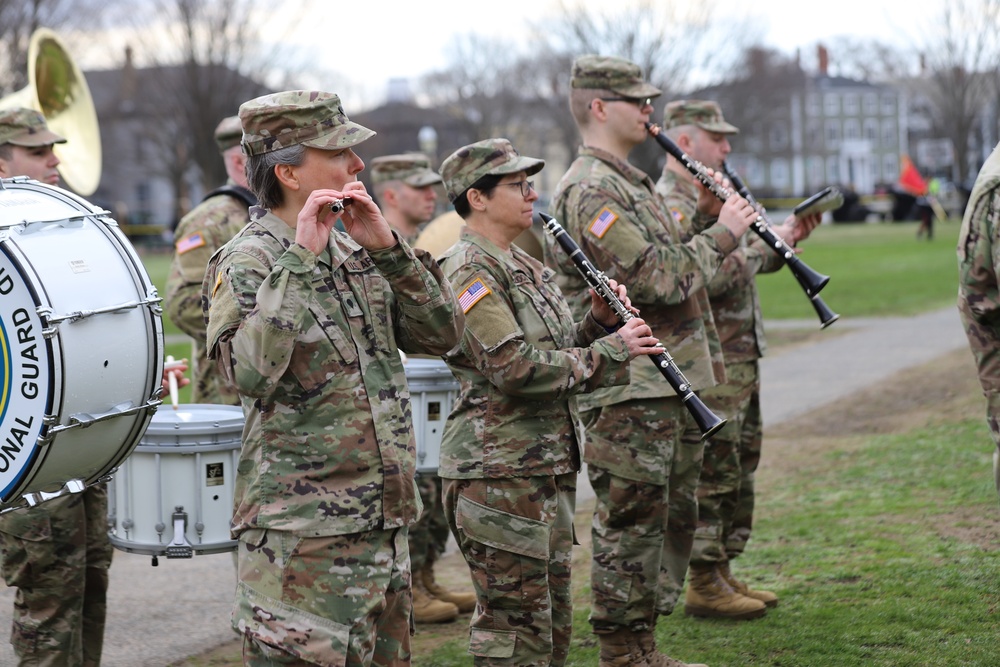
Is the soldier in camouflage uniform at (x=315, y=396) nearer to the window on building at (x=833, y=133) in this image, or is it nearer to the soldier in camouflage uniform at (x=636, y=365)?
the soldier in camouflage uniform at (x=636, y=365)

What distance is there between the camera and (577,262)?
4.48 metres

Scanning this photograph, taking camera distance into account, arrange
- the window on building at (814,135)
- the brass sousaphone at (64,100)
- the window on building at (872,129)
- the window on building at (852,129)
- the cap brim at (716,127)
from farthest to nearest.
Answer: the window on building at (872,129) → the window on building at (852,129) → the window on building at (814,135) → the brass sousaphone at (64,100) → the cap brim at (716,127)

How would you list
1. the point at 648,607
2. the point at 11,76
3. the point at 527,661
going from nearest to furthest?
the point at 527,661
the point at 648,607
the point at 11,76

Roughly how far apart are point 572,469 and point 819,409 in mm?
7261

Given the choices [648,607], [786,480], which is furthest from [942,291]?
[648,607]

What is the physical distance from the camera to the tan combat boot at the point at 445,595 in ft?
20.4

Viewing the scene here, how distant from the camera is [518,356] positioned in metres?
4.16

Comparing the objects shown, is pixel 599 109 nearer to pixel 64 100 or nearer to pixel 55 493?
pixel 55 493

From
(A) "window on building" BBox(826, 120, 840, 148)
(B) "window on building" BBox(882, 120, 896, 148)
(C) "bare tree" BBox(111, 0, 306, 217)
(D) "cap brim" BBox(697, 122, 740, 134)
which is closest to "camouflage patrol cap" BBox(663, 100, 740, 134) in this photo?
(D) "cap brim" BBox(697, 122, 740, 134)

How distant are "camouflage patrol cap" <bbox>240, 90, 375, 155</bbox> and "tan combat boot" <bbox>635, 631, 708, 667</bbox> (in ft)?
8.64

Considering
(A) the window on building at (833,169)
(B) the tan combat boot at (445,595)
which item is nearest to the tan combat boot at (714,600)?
(B) the tan combat boot at (445,595)

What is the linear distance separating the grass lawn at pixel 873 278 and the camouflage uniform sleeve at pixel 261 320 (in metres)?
9.21

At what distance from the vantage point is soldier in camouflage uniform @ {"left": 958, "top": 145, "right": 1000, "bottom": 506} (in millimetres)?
4148

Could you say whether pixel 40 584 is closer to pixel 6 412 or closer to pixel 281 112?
pixel 6 412
